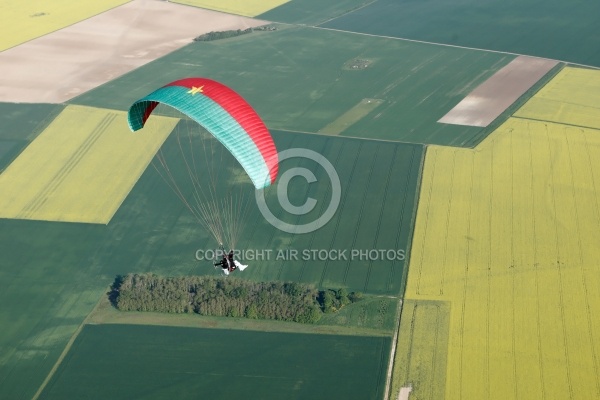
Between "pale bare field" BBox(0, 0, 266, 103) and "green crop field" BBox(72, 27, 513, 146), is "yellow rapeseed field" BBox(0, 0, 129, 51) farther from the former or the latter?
"green crop field" BBox(72, 27, 513, 146)

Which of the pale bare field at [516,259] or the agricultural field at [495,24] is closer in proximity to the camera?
the pale bare field at [516,259]

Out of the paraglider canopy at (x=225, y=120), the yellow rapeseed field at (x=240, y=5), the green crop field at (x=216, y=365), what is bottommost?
the green crop field at (x=216, y=365)

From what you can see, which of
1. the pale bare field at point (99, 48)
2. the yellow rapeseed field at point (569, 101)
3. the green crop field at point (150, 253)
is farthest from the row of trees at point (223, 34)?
the yellow rapeseed field at point (569, 101)

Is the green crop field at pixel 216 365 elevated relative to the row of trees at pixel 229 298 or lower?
lower

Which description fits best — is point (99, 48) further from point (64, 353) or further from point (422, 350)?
point (422, 350)

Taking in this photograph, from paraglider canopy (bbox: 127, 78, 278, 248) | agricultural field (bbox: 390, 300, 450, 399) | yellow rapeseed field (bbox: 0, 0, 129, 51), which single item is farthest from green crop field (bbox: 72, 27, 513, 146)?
agricultural field (bbox: 390, 300, 450, 399)

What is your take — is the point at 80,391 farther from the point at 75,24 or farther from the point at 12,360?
the point at 75,24

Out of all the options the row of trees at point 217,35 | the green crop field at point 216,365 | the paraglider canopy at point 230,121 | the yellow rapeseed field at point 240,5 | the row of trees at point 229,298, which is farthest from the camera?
the yellow rapeseed field at point 240,5

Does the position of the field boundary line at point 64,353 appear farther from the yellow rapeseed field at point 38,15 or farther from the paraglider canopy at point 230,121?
the yellow rapeseed field at point 38,15
